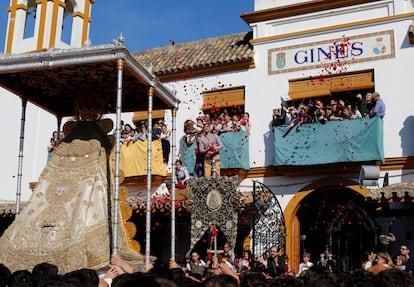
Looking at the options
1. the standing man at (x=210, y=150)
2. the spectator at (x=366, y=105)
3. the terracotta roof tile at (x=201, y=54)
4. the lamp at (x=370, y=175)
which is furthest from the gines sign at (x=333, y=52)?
the lamp at (x=370, y=175)

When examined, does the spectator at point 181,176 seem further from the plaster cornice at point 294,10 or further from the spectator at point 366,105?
the spectator at point 366,105

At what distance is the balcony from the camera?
1264cm

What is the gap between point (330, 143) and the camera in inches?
513

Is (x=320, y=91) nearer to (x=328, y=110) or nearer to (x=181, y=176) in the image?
(x=328, y=110)

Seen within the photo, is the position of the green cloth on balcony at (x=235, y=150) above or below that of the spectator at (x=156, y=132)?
below

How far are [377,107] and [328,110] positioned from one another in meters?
1.05

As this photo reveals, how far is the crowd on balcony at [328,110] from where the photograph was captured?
12.9 m

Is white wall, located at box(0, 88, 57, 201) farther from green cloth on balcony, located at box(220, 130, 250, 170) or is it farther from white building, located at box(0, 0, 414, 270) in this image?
green cloth on balcony, located at box(220, 130, 250, 170)

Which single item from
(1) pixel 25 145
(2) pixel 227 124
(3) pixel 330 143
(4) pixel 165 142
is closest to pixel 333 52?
(3) pixel 330 143

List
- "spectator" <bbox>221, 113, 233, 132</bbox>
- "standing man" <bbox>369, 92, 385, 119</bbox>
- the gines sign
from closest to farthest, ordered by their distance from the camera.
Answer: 1. "standing man" <bbox>369, 92, 385, 119</bbox>
2. the gines sign
3. "spectator" <bbox>221, 113, 233, 132</bbox>

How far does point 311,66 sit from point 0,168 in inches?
368

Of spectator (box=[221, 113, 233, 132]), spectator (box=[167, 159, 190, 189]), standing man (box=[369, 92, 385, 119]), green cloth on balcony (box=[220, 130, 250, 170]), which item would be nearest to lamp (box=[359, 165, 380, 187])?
standing man (box=[369, 92, 385, 119])

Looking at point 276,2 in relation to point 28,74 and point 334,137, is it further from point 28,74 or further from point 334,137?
point 28,74

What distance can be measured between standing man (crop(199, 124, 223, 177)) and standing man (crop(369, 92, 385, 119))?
135 inches
